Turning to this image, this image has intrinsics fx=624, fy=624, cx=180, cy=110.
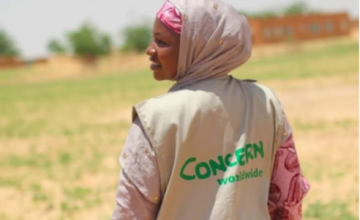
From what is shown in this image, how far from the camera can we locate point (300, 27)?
6644 centimetres

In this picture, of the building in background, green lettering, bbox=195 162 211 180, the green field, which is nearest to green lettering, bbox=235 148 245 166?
green lettering, bbox=195 162 211 180

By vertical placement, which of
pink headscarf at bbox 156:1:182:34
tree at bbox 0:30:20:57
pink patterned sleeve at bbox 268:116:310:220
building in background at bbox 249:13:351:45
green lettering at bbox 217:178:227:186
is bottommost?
pink patterned sleeve at bbox 268:116:310:220

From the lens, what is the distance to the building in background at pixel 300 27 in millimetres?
64625

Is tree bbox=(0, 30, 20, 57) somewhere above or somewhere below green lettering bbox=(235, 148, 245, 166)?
above

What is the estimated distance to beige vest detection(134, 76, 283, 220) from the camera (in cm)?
190

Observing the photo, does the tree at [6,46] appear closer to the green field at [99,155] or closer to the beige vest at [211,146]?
the green field at [99,155]

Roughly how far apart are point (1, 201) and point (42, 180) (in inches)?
47.0

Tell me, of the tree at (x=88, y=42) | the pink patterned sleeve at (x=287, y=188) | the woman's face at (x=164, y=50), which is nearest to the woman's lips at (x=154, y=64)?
the woman's face at (x=164, y=50)

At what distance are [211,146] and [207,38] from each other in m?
0.34

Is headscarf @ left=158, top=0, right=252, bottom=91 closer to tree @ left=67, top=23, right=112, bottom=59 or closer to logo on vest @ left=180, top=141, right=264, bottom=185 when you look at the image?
logo on vest @ left=180, top=141, right=264, bottom=185

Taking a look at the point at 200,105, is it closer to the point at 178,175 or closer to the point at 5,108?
the point at 178,175

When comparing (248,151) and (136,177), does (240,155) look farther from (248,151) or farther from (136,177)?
(136,177)

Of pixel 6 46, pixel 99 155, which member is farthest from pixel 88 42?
pixel 99 155

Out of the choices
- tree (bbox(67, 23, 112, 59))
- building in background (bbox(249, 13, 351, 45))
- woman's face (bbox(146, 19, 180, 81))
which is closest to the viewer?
woman's face (bbox(146, 19, 180, 81))
